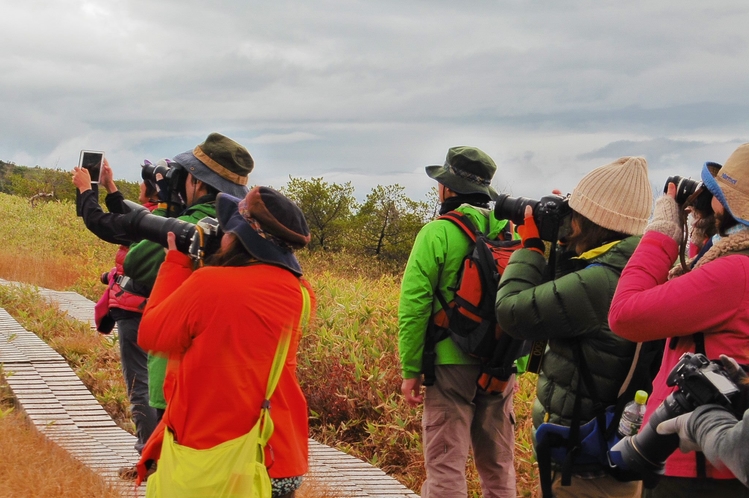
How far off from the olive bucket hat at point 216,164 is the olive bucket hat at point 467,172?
3.36 feet

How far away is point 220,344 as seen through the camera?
9.41ft

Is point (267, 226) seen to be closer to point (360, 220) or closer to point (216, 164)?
point (216, 164)

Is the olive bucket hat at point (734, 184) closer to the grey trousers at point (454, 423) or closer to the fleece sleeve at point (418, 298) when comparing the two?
the fleece sleeve at point (418, 298)

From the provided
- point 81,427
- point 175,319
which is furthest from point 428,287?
point 81,427

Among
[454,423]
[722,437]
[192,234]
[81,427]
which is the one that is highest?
[192,234]

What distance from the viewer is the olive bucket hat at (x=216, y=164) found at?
Result: 4109mm

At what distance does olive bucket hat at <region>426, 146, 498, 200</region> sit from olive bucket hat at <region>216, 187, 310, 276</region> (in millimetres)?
1460

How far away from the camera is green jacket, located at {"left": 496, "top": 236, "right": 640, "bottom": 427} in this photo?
3.15 m

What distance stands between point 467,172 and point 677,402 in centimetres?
211

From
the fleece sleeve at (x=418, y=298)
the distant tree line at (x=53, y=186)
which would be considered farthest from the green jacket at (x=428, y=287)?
the distant tree line at (x=53, y=186)

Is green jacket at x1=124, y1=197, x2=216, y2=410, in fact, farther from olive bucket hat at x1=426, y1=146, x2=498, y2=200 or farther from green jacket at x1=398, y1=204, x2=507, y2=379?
olive bucket hat at x1=426, y1=146, x2=498, y2=200

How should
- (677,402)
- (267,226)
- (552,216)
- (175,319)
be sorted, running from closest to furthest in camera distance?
(677,402), (175,319), (267,226), (552,216)

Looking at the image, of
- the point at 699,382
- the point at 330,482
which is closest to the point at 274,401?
the point at 699,382

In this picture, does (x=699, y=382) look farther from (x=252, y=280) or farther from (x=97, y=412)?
(x=97, y=412)
